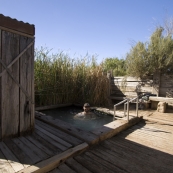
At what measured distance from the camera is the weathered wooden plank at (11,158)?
5.10 feet

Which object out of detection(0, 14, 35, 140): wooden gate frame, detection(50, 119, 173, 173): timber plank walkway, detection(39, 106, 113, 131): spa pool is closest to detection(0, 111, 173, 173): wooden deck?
detection(50, 119, 173, 173): timber plank walkway

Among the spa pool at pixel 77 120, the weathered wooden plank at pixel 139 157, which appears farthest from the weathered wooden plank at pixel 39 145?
the spa pool at pixel 77 120

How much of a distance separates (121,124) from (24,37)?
2.54 meters

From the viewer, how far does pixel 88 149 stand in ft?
7.30

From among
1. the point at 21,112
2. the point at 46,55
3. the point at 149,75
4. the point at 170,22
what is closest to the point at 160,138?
the point at 21,112

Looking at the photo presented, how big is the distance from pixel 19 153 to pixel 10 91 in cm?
92

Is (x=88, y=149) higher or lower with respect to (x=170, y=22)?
lower

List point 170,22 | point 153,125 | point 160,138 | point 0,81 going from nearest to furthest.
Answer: point 0,81 → point 160,138 → point 153,125 → point 170,22

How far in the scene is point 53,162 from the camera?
5.51 ft

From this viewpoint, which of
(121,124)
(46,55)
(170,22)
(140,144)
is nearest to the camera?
(140,144)

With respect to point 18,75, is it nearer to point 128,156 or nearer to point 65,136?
point 65,136

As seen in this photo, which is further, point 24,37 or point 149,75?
point 149,75

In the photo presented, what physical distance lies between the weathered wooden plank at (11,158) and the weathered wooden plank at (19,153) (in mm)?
41

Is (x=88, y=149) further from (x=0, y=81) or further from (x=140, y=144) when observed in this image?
(x=0, y=81)
